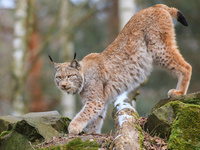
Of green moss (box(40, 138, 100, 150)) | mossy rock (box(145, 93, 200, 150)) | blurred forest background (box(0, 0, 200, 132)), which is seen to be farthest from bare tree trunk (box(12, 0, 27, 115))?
mossy rock (box(145, 93, 200, 150))

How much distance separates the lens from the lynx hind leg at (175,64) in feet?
17.8

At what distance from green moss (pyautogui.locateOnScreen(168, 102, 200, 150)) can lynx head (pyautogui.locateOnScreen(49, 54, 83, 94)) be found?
2081 millimetres

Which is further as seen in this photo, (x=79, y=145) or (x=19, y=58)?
(x=19, y=58)

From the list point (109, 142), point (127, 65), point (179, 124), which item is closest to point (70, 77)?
point (127, 65)

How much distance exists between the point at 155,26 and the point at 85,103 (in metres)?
1.93

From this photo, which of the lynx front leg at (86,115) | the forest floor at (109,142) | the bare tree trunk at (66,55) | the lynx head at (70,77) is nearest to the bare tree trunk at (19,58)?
the bare tree trunk at (66,55)

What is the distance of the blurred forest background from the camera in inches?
384

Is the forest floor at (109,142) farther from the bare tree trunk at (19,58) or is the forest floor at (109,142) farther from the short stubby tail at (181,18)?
the bare tree trunk at (19,58)

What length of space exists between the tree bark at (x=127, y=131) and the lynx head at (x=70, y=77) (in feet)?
3.08

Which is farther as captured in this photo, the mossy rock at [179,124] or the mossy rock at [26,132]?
the mossy rock at [26,132]

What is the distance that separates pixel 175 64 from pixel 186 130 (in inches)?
79.1

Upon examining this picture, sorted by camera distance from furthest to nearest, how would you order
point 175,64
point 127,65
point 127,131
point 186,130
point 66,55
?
point 66,55 → point 127,65 → point 175,64 → point 127,131 → point 186,130

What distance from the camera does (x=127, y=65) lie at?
19.1 feet

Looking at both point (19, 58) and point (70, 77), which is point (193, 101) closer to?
point (70, 77)
